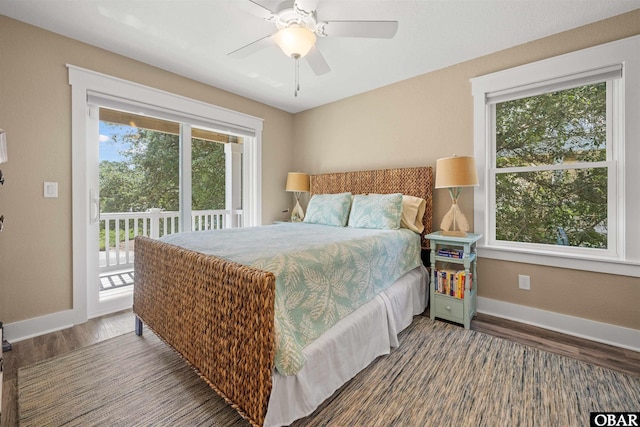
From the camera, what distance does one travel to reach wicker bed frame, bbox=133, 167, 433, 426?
117cm

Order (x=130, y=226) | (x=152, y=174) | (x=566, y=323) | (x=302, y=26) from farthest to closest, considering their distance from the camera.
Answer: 1. (x=130, y=226)
2. (x=152, y=174)
3. (x=566, y=323)
4. (x=302, y=26)

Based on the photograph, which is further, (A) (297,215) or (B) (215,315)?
(A) (297,215)

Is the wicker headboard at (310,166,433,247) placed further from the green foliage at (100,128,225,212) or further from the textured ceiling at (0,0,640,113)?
the green foliage at (100,128,225,212)

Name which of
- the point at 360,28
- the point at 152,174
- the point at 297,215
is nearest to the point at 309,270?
the point at 360,28

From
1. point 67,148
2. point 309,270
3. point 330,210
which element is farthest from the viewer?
point 330,210

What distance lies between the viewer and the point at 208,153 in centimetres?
377

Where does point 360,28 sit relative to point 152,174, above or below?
above

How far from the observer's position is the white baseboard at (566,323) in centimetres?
208

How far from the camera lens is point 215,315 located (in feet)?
4.67

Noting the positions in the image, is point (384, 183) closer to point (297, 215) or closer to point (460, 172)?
point (460, 172)

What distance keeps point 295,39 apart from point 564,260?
2.69m

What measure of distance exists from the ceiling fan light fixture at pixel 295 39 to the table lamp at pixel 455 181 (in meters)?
1.52

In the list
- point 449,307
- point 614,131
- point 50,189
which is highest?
point 614,131

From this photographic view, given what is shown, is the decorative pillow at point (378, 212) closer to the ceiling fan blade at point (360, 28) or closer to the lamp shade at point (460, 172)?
the lamp shade at point (460, 172)
